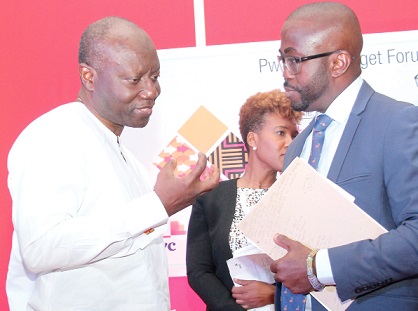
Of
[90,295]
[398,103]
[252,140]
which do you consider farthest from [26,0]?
[398,103]

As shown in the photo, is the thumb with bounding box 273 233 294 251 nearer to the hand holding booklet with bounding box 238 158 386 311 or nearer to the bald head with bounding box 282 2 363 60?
the hand holding booklet with bounding box 238 158 386 311

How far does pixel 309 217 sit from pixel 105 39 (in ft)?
3.48

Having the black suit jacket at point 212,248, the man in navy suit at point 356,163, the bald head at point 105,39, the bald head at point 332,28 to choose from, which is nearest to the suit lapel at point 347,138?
the man in navy suit at point 356,163

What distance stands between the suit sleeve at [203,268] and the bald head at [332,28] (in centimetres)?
123

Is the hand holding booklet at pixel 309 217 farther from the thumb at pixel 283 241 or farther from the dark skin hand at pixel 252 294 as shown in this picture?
the dark skin hand at pixel 252 294

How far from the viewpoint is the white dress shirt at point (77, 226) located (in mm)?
2025

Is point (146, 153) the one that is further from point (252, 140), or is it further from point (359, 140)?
point (359, 140)

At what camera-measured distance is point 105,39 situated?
2439 mm

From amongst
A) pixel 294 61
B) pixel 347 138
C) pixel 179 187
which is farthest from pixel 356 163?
pixel 179 187

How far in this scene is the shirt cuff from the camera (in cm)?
204

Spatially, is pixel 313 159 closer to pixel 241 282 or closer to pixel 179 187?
pixel 179 187

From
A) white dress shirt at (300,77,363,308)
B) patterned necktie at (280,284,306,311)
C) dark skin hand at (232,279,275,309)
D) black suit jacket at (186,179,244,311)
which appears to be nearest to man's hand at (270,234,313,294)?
patterned necktie at (280,284,306,311)

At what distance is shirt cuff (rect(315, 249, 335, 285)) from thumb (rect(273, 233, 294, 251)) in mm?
109

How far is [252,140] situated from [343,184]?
1.37 m
